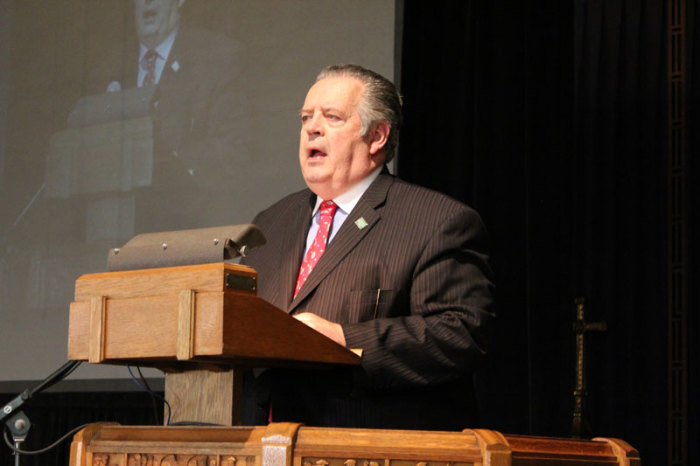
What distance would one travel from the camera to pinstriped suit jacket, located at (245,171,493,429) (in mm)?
1999

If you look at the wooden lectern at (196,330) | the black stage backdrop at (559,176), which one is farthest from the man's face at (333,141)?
the black stage backdrop at (559,176)

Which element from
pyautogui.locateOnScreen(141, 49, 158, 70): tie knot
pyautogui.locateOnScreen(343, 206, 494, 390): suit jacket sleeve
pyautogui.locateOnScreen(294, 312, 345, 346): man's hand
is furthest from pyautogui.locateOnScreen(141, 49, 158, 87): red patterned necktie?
pyautogui.locateOnScreen(294, 312, 345, 346): man's hand

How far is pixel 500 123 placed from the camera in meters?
4.43

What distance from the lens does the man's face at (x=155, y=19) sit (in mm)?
5109

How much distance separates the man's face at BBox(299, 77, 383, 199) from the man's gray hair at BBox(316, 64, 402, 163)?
0.02m

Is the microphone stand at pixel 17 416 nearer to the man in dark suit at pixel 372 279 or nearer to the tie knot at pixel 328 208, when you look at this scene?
the man in dark suit at pixel 372 279

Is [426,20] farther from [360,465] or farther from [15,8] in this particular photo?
[360,465]

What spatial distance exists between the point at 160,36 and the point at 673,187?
2825mm

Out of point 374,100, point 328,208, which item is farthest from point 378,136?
point 328,208

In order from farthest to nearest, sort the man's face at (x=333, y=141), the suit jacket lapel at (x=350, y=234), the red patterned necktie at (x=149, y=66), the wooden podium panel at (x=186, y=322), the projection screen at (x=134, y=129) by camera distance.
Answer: the red patterned necktie at (x=149, y=66)
the projection screen at (x=134, y=129)
the man's face at (x=333, y=141)
the suit jacket lapel at (x=350, y=234)
the wooden podium panel at (x=186, y=322)

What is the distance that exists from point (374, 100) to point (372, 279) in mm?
504

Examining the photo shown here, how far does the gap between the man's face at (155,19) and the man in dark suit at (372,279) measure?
9.58ft

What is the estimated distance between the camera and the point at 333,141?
7.64 ft

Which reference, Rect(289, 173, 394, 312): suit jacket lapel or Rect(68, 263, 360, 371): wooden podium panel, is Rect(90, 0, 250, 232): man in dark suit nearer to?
Rect(289, 173, 394, 312): suit jacket lapel
